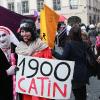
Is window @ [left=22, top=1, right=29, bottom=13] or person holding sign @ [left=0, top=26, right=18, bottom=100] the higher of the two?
window @ [left=22, top=1, right=29, bottom=13]

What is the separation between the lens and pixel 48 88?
5676mm

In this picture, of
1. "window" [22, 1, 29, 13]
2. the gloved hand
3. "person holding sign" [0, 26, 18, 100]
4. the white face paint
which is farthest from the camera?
"window" [22, 1, 29, 13]

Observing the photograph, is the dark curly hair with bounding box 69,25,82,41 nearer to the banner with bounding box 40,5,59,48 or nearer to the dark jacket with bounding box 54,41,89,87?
the dark jacket with bounding box 54,41,89,87

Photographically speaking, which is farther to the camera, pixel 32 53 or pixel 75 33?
pixel 75 33

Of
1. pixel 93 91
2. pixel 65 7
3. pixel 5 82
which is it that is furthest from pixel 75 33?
pixel 65 7

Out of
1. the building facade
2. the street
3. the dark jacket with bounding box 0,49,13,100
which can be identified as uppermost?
the building facade

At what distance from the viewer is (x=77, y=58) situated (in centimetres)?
702

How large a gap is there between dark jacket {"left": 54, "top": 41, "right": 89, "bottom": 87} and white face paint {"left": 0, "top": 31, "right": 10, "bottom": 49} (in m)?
1.02

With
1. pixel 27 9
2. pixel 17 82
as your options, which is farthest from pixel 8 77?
pixel 27 9

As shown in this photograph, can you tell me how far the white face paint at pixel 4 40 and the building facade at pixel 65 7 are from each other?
51.0 metres

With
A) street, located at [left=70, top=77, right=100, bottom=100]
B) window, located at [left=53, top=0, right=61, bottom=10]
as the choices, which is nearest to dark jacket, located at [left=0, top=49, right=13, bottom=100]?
street, located at [left=70, top=77, right=100, bottom=100]

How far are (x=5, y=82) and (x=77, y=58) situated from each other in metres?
1.33

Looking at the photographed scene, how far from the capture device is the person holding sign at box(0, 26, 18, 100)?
5.96 m

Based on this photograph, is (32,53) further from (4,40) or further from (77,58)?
(77,58)
